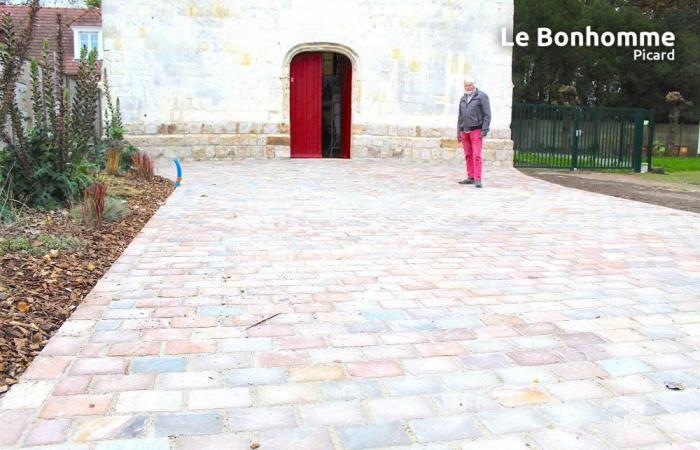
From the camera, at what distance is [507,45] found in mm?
15188

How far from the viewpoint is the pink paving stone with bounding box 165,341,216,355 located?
3.13 metres

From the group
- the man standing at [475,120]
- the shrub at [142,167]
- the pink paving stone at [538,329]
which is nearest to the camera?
the pink paving stone at [538,329]

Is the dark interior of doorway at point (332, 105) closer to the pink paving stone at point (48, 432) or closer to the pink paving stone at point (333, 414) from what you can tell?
the pink paving stone at point (333, 414)

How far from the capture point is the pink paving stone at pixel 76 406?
2.47m

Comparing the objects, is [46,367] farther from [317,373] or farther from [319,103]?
[319,103]

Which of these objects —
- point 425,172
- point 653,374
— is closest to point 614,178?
point 425,172

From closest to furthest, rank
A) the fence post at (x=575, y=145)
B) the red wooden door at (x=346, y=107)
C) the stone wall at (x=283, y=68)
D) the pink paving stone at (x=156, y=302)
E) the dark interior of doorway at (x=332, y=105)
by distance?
1. the pink paving stone at (x=156, y=302)
2. the stone wall at (x=283, y=68)
3. the red wooden door at (x=346, y=107)
4. the dark interior of doorway at (x=332, y=105)
5. the fence post at (x=575, y=145)

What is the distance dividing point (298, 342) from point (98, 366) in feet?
3.17

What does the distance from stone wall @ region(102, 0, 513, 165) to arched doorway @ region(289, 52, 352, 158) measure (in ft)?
1.50

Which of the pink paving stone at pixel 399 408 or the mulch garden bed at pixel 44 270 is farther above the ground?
the mulch garden bed at pixel 44 270

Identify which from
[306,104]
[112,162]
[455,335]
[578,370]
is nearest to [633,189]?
[306,104]

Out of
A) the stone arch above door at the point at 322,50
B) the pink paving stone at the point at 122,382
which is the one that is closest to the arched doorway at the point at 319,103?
the stone arch above door at the point at 322,50

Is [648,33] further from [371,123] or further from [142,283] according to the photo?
[142,283]

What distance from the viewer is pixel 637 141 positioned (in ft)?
55.5
